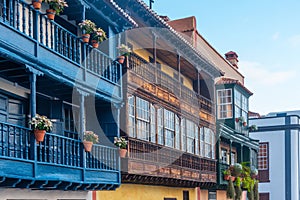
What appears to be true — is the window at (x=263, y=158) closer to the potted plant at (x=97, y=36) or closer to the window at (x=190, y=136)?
the window at (x=190, y=136)

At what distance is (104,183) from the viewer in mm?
14469

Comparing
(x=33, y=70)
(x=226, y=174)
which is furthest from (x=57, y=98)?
(x=226, y=174)

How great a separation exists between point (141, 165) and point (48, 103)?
377 cm

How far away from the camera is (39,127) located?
11242mm

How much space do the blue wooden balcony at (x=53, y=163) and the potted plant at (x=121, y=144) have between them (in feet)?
0.55

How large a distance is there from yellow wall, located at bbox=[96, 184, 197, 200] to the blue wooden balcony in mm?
1090

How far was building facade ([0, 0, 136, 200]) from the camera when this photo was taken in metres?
11.0

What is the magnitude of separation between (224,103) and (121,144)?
14866 millimetres

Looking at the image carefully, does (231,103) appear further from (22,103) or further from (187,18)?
(22,103)

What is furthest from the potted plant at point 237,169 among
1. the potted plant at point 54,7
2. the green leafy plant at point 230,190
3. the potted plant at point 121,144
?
the potted plant at point 54,7

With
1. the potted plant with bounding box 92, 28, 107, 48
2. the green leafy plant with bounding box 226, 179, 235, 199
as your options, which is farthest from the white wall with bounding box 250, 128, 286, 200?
the potted plant with bounding box 92, 28, 107, 48

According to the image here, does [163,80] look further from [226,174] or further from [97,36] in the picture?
[226,174]

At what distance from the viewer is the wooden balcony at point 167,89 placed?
1700cm

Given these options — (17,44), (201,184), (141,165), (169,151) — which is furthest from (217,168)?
(17,44)
